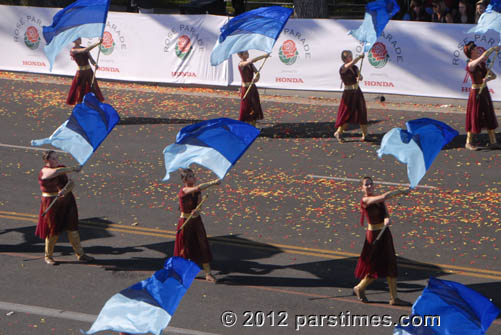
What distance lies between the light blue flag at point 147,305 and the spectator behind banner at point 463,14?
Answer: 17889 millimetres

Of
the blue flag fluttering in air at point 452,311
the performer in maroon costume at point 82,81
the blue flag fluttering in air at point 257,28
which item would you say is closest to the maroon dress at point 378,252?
the blue flag fluttering in air at point 452,311

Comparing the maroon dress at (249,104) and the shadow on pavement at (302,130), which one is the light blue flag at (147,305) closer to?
the maroon dress at (249,104)

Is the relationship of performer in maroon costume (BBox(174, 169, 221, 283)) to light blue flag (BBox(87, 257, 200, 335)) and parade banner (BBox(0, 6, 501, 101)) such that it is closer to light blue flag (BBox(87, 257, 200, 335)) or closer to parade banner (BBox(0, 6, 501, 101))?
light blue flag (BBox(87, 257, 200, 335))

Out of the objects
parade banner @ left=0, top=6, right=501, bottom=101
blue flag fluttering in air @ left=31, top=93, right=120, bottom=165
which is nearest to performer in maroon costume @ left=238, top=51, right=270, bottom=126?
parade banner @ left=0, top=6, right=501, bottom=101

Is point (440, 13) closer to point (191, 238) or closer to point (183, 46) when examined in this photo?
point (183, 46)

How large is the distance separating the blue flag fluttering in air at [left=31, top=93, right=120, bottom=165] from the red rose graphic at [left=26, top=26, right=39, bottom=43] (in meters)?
13.7

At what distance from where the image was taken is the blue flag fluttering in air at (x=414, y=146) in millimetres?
10289

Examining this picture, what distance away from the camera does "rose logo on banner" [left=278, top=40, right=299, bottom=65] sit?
71.9 ft

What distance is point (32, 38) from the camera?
25000 mm

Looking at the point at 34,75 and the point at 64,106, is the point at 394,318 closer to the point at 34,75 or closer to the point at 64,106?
the point at 64,106

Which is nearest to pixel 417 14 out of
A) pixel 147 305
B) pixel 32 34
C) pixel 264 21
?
pixel 264 21

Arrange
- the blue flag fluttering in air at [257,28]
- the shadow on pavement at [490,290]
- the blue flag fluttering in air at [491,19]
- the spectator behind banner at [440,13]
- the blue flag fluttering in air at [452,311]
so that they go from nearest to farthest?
1. the blue flag fluttering in air at [452,311]
2. the shadow on pavement at [490,290]
3. the blue flag fluttering in air at [257,28]
4. the blue flag fluttering in air at [491,19]
5. the spectator behind banner at [440,13]

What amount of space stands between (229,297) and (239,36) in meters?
7.19

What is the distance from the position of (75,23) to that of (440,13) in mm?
10895
